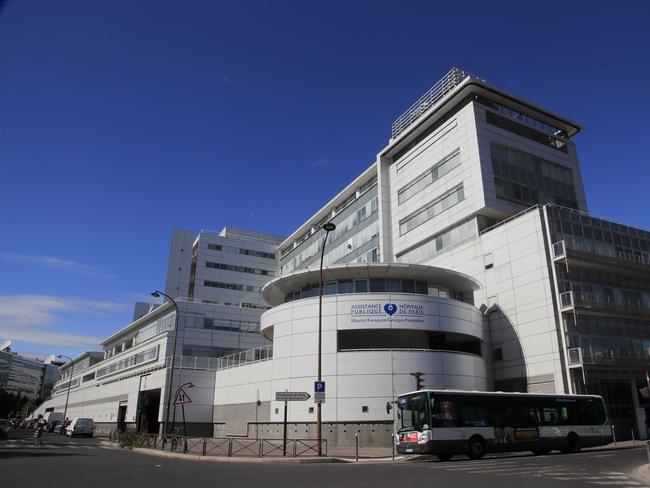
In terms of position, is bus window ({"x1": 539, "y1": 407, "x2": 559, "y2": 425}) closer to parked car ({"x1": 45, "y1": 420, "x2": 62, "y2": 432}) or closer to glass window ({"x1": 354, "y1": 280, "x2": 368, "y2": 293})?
glass window ({"x1": 354, "y1": 280, "x2": 368, "y2": 293})

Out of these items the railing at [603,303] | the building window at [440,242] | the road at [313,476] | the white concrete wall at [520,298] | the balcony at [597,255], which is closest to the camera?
the road at [313,476]

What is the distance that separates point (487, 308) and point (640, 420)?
14.3 meters

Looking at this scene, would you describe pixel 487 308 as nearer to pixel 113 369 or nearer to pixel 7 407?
pixel 113 369

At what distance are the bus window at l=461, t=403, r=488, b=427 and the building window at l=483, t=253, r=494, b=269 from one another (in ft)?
70.7

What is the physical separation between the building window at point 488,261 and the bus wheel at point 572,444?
18.8 metres

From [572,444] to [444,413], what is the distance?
363 inches

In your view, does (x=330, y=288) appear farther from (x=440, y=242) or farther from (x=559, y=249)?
(x=559, y=249)

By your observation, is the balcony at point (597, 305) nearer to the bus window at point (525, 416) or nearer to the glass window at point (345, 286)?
the bus window at point (525, 416)

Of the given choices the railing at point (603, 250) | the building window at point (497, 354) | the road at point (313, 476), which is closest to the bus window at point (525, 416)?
the road at point (313, 476)

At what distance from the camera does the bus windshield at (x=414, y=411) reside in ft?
75.3

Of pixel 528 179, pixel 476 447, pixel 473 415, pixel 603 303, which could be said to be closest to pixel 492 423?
pixel 473 415

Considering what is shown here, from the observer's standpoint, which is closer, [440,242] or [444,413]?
[444,413]

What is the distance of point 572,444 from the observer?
1048 inches

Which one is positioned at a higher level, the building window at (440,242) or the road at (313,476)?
the building window at (440,242)
